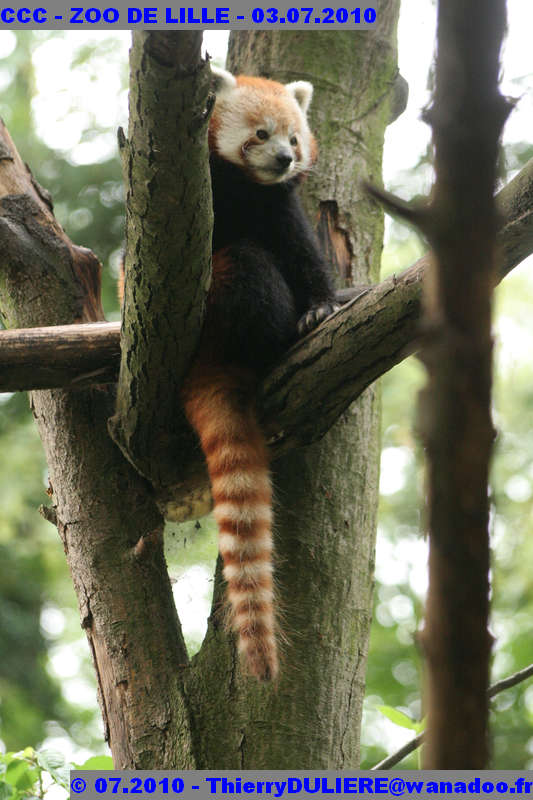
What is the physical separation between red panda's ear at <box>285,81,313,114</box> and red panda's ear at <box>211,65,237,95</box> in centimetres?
29

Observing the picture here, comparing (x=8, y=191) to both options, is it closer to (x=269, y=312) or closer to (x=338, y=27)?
(x=269, y=312)

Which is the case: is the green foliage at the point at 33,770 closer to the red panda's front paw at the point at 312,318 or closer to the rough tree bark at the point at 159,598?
the rough tree bark at the point at 159,598

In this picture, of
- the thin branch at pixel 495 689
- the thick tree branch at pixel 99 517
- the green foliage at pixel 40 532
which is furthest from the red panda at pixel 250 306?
the green foliage at pixel 40 532

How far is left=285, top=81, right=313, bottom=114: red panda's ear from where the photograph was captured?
4.01 meters

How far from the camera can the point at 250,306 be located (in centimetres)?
310

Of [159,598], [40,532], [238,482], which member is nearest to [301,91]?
[238,482]

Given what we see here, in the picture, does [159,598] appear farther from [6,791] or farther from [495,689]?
[495,689]

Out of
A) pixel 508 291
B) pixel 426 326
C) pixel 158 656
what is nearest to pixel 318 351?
pixel 158 656

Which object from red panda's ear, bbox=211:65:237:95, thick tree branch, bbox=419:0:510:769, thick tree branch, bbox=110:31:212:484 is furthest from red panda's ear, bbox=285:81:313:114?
thick tree branch, bbox=419:0:510:769

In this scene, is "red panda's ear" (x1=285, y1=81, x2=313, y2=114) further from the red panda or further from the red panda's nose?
the red panda's nose

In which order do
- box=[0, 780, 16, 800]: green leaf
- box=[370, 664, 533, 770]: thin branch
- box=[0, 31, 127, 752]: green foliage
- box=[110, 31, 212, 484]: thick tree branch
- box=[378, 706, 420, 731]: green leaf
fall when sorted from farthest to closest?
box=[0, 31, 127, 752]: green foliage → box=[378, 706, 420, 731]: green leaf → box=[0, 780, 16, 800]: green leaf → box=[370, 664, 533, 770]: thin branch → box=[110, 31, 212, 484]: thick tree branch

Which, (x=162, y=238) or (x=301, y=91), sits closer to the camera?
(x=162, y=238)

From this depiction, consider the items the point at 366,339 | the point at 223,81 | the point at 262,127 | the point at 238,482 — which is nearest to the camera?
the point at 366,339

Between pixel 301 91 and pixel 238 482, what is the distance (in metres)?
2.18
